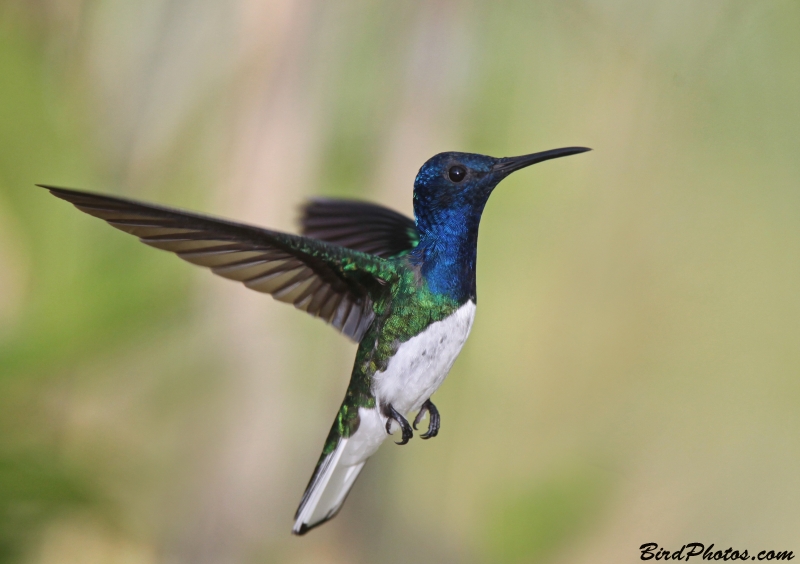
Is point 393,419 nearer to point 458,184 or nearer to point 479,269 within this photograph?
point 458,184

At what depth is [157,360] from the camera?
1507mm

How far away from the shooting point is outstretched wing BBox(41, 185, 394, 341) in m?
0.53

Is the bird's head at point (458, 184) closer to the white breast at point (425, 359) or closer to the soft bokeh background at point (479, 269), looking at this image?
the white breast at point (425, 359)

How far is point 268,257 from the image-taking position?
67cm

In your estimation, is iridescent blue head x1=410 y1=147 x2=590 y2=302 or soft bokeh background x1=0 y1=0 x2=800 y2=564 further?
soft bokeh background x1=0 y1=0 x2=800 y2=564

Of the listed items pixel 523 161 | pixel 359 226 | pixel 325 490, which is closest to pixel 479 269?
pixel 359 226

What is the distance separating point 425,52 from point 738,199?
0.72m

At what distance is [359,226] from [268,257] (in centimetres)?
28

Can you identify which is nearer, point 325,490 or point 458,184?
point 458,184

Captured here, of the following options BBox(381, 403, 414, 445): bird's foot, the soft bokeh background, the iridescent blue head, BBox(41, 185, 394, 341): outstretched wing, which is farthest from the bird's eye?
the soft bokeh background

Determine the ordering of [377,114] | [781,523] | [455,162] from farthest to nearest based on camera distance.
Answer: [377,114] < [781,523] < [455,162]

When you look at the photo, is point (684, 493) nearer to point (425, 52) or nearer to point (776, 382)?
point (776, 382)

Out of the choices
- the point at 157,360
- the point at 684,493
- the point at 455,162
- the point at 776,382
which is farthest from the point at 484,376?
the point at 455,162

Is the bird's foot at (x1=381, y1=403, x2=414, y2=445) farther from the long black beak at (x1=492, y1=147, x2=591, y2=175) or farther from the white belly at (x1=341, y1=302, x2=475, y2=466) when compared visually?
the long black beak at (x1=492, y1=147, x2=591, y2=175)
